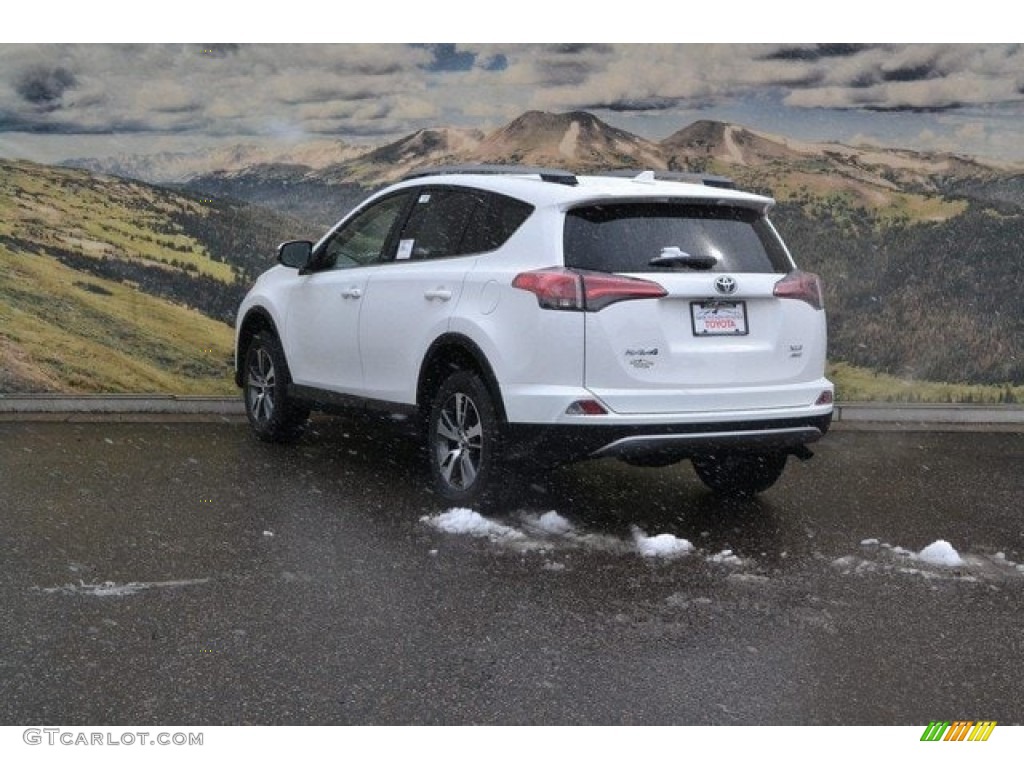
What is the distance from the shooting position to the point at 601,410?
6.05 m

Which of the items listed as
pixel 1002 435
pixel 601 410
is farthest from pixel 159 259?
pixel 1002 435

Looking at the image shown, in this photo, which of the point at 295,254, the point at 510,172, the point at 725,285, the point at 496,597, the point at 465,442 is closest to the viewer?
the point at 496,597

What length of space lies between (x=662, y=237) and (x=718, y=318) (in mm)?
479

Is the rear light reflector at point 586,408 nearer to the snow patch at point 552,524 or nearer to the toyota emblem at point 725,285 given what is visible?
the snow patch at point 552,524

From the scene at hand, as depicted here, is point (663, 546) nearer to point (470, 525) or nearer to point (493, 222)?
point (470, 525)

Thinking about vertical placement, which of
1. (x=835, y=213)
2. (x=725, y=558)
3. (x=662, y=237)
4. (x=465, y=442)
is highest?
(x=662, y=237)

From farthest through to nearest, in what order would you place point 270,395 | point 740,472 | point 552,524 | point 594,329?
1. point 270,395
2. point 740,472
3. point 552,524
4. point 594,329

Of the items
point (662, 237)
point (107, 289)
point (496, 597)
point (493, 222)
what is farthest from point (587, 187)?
point (107, 289)

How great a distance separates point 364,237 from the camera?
26.2ft

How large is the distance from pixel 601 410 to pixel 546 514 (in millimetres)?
903

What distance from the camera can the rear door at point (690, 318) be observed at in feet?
19.9

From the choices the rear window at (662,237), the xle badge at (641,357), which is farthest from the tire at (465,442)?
the rear window at (662,237)

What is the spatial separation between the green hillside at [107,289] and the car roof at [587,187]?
3361mm

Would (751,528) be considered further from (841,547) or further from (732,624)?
(732,624)
